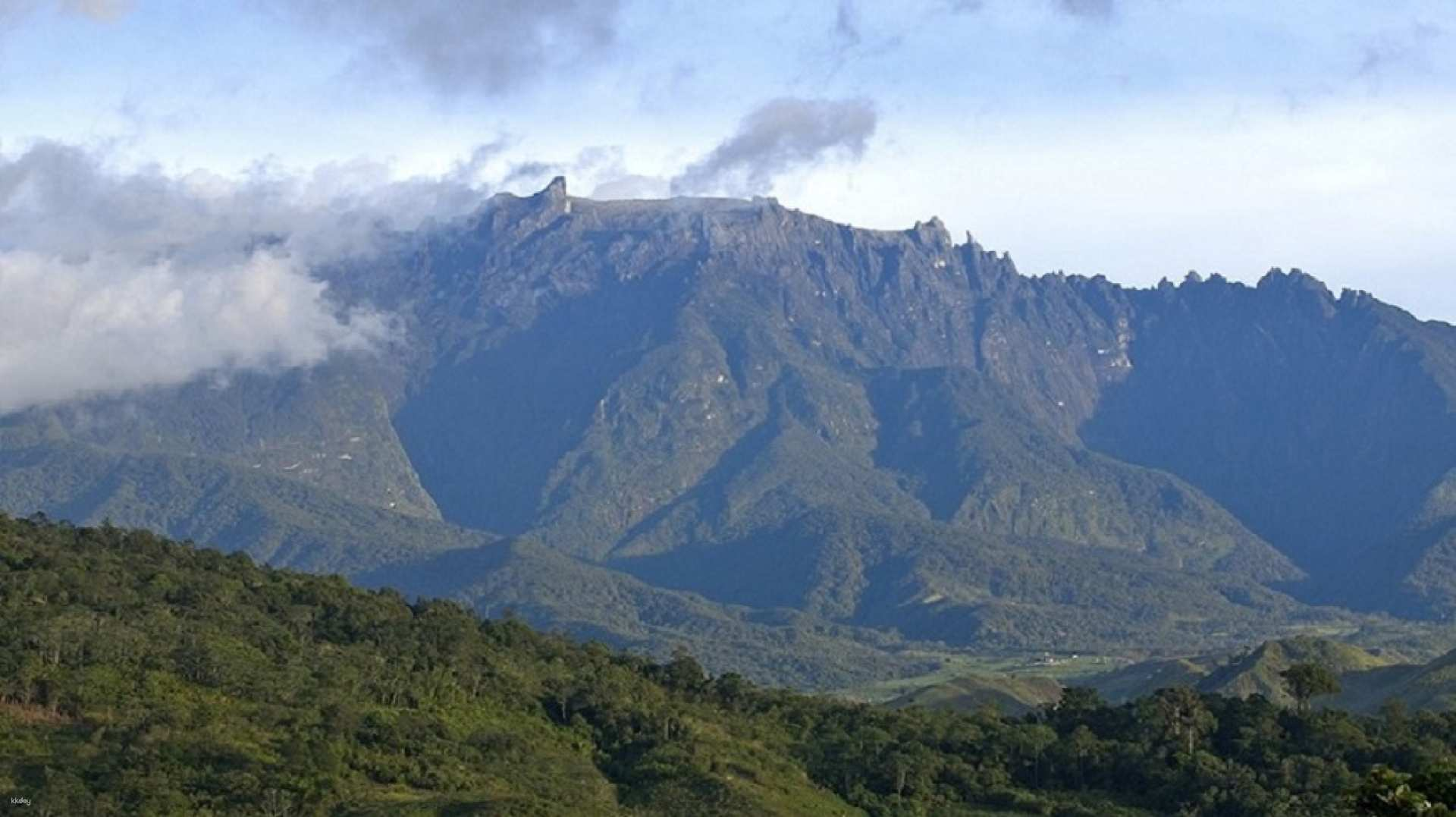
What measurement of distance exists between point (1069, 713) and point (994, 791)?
16505 millimetres

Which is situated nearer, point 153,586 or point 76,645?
point 76,645

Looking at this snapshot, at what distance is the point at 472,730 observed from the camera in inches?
4437

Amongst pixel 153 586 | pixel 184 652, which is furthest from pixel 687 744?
pixel 153 586

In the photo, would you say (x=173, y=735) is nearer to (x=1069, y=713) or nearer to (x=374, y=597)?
(x=374, y=597)

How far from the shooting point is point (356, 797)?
96.2m

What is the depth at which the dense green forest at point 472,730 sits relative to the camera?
96.0 m

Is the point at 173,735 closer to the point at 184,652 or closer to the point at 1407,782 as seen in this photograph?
the point at 184,652

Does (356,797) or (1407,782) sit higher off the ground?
(1407,782)

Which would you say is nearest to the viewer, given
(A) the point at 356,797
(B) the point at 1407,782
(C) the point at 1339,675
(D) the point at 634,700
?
(B) the point at 1407,782

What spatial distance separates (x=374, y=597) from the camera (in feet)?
459

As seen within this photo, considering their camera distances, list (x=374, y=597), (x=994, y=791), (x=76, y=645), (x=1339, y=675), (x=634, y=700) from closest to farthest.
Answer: (x=76, y=645) < (x=994, y=791) < (x=634, y=700) < (x=374, y=597) < (x=1339, y=675)

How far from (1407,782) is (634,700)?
71001 mm

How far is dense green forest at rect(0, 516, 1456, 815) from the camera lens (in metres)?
96.0

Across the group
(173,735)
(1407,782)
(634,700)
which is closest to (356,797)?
(173,735)
